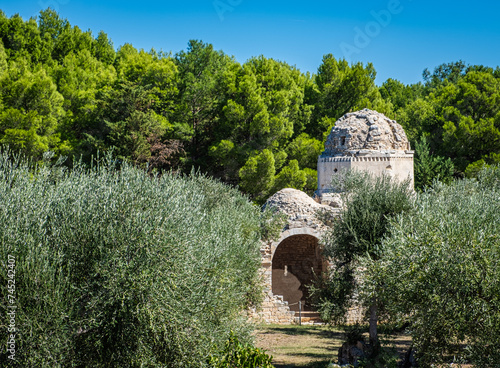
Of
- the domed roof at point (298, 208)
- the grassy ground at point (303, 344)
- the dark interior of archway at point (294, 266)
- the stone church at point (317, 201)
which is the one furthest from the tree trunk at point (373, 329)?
the dark interior of archway at point (294, 266)

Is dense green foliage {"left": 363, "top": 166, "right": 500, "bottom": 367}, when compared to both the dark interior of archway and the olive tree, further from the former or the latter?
the dark interior of archway

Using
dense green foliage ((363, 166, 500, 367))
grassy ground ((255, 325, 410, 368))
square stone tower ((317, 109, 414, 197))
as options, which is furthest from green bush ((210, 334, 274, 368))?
square stone tower ((317, 109, 414, 197))

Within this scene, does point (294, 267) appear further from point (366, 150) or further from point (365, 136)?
point (365, 136)

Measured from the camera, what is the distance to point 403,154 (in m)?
19.4

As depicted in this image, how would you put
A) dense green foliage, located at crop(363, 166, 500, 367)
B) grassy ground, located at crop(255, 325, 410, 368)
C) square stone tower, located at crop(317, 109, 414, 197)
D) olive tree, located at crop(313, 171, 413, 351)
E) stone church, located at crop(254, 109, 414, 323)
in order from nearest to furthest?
1. dense green foliage, located at crop(363, 166, 500, 367)
2. grassy ground, located at crop(255, 325, 410, 368)
3. olive tree, located at crop(313, 171, 413, 351)
4. stone church, located at crop(254, 109, 414, 323)
5. square stone tower, located at crop(317, 109, 414, 197)

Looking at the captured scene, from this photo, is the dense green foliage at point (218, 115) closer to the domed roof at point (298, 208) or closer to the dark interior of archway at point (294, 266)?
the dark interior of archway at point (294, 266)

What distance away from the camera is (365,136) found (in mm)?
19609

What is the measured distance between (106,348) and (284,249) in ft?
49.1

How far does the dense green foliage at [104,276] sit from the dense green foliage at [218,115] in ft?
48.9

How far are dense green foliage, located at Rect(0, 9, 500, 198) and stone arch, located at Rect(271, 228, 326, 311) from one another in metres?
4.93

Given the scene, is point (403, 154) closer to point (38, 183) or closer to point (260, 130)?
point (260, 130)

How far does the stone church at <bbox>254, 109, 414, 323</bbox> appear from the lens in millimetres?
18125

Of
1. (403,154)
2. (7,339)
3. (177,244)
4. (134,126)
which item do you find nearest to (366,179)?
(403,154)

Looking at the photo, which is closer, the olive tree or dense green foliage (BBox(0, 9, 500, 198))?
the olive tree
